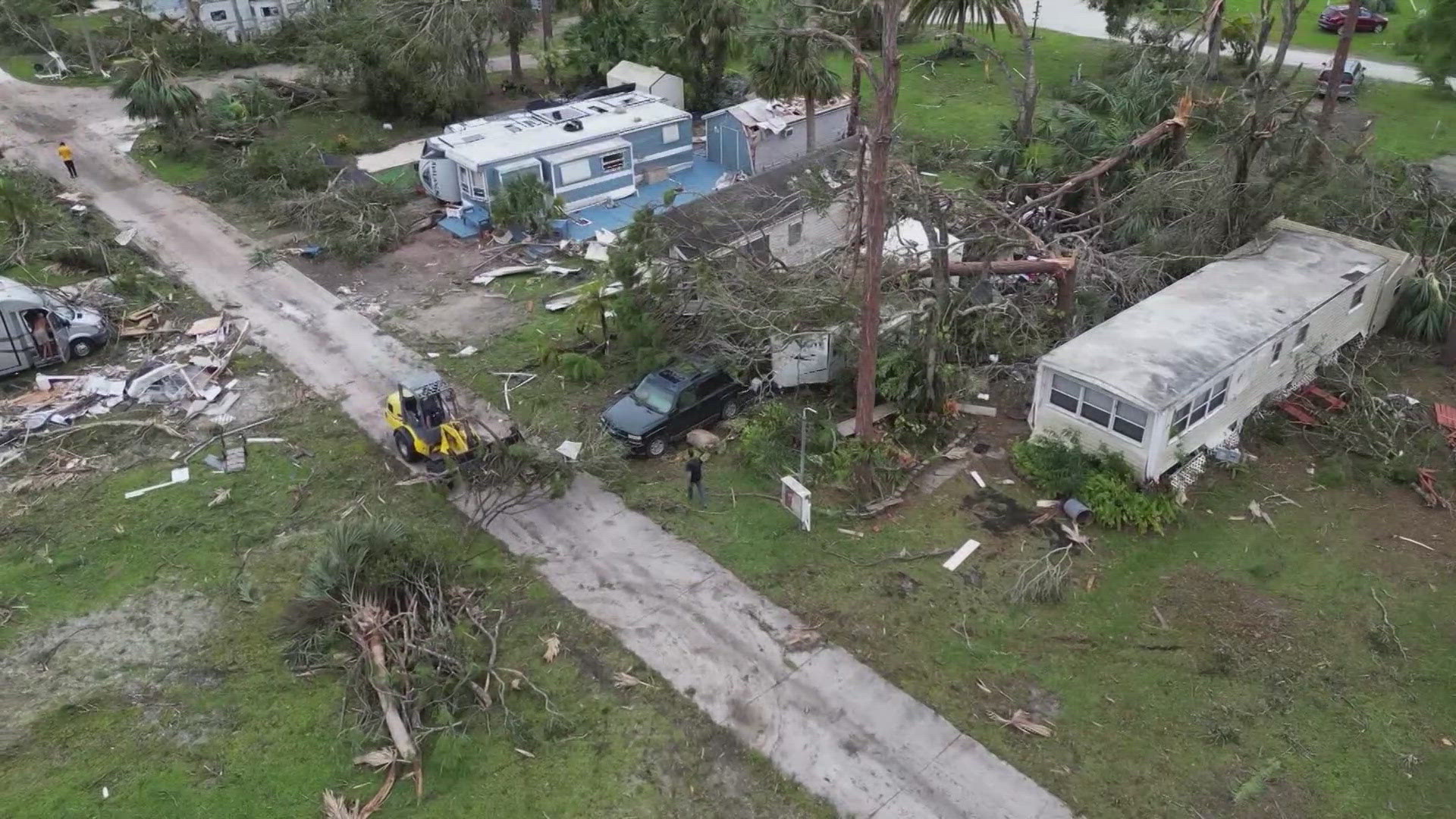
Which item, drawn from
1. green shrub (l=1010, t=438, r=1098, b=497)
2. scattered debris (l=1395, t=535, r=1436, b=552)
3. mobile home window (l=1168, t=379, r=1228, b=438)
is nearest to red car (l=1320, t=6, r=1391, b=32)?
mobile home window (l=1168, t=379, r=1228, b=438)

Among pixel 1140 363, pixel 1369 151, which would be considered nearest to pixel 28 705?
pixel 1140 363

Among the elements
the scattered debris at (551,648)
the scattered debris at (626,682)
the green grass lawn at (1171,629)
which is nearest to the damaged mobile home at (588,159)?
the green grass lawn at (1171,629)

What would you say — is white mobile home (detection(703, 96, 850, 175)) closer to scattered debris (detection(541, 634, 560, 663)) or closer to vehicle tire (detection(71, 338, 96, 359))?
vehicle tire (detection(71, 338, 96, 359))

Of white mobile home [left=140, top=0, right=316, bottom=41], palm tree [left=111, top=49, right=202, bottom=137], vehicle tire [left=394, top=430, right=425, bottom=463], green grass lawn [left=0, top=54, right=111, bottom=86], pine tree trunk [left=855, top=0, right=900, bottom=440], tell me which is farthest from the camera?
white mobile home [left=140, top=0, right=316, bottom=41]

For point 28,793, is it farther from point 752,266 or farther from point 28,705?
point 752,266

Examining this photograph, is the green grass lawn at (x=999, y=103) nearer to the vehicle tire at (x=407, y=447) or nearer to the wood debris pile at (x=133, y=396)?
the vehicle tire at (x=407, y=447)

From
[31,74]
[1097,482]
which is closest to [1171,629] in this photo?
[1097,482]
